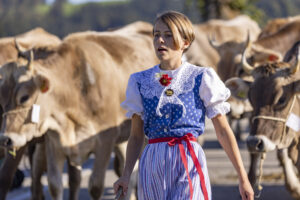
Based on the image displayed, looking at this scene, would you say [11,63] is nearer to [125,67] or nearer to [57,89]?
[57,89]

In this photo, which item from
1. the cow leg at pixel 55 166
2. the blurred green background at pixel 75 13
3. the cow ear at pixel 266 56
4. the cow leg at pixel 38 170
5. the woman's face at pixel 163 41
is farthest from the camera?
the blurred green background at pixel 75 13

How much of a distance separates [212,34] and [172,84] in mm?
8097

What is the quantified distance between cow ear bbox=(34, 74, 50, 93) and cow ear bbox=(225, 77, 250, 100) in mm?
2070

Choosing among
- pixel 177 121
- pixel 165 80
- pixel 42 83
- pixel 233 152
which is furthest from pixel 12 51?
pixel 233 152

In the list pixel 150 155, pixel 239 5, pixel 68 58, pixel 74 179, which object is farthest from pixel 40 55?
pixel 239 5

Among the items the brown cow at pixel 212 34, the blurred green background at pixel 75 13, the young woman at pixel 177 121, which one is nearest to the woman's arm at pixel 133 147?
the young woman at pixel 177 121

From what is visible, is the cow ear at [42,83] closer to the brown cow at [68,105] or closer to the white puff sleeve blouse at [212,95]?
the brown cow at [68,105]

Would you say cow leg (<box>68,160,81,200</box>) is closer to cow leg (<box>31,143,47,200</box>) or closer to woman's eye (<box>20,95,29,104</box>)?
cow leg (<box>31,143,47,200</box>)

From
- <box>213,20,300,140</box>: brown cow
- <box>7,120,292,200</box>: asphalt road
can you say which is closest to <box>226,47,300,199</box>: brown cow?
<box>213,20,300,140</box>: brown cow

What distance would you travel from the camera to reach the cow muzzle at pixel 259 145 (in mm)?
6055

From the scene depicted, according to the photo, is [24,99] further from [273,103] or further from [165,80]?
[165,80]

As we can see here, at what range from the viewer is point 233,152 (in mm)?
3543

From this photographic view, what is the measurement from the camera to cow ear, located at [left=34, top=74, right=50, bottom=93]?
662 cm

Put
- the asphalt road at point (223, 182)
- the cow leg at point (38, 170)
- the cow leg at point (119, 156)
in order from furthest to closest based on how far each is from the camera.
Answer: the asphalt road at point (223, 182) < the cow leg at point (119, 156) < the cow leg at point (38, 170)
